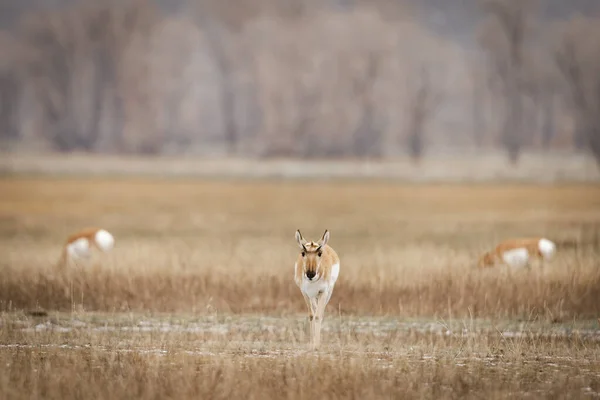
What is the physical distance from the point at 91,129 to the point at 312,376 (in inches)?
766

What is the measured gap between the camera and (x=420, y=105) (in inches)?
1091

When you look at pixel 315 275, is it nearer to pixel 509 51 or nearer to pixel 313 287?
pixel 313 287

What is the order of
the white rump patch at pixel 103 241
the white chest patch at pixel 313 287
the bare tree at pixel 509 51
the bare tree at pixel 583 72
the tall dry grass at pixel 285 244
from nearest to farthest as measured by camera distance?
1. the white chest patch at pixel 313 287
2. the tall dry grass at pixel 285 244
3. the white rump patch at pixel 103 241
4. the bare tree at pixel 583 72
5. the bare tree at pixel 509 51

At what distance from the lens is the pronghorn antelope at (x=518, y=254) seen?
13961 millimetres

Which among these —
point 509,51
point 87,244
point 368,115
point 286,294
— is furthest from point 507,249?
point 368,115

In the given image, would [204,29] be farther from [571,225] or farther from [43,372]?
[43,372]

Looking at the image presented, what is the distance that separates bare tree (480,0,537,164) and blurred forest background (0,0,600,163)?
46 mm

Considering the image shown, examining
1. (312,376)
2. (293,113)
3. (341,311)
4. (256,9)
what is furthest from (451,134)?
(312,376)

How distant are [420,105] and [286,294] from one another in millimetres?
15945

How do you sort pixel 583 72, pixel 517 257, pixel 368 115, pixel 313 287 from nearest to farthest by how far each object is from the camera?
1. pixel 313 287
2. pixel 517 257
3. pixel 583 72
4. pixel 368 115

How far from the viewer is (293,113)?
2717 cm

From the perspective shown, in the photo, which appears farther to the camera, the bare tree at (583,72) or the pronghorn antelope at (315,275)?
the bare tree at (583,72)

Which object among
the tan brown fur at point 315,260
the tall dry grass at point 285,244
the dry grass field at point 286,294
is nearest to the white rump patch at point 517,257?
the tall dry grass at point 285,244

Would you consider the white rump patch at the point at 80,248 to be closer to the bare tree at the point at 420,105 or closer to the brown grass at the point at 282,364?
the brown grass at the point at 282,364
